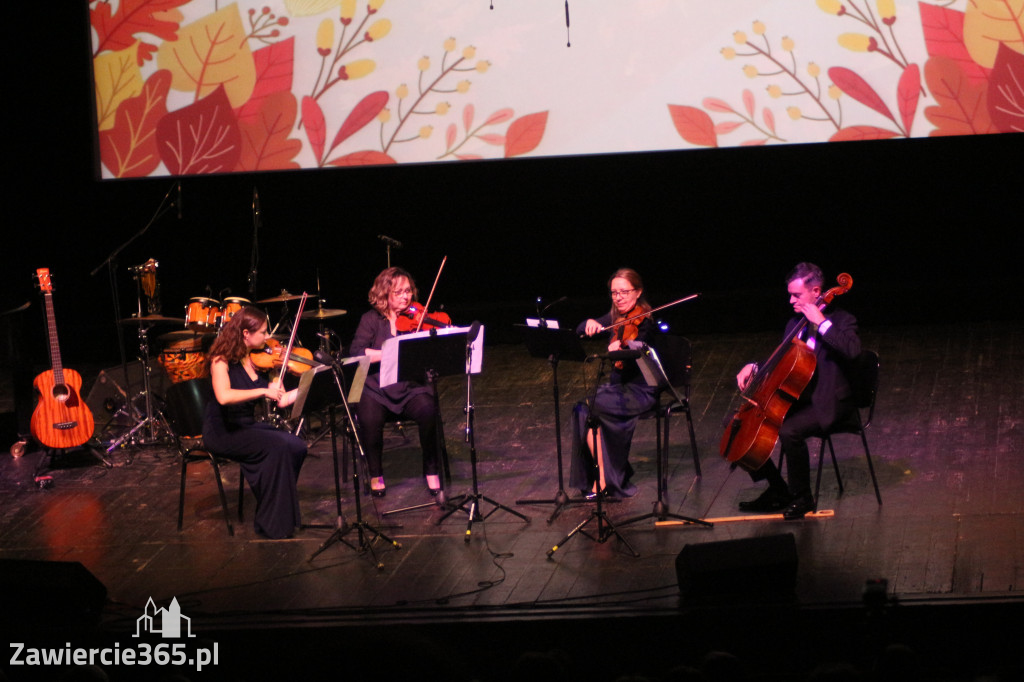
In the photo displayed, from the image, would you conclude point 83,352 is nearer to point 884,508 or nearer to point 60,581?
point 60,581

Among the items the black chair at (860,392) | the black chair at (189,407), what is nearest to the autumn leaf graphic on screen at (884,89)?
the black chair at (860,392)

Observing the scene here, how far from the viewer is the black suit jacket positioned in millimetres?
5555

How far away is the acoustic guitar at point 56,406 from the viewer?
23.3ft

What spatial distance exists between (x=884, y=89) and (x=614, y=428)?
3836mm

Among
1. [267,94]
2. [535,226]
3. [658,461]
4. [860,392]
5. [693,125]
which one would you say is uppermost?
[267,94]

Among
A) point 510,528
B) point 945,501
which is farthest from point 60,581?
point 945,501

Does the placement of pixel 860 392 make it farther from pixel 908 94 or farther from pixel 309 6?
pixel 309 6

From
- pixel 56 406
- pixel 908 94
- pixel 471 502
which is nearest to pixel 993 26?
pixel 908 94

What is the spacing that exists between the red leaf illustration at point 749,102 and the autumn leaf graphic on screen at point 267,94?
4.64 ft

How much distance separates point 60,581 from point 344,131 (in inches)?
195

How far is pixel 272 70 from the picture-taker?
8852 millimetres

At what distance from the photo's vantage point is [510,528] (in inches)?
224

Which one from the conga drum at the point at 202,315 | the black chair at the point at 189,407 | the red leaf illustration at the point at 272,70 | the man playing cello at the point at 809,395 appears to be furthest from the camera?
the red leaf illustration at the point at 272,70

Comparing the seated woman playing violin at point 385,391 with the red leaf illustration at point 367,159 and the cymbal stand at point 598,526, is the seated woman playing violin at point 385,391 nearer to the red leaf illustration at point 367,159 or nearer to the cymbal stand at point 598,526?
the cymbal stand at point 598,526
